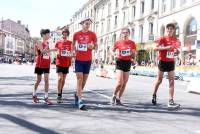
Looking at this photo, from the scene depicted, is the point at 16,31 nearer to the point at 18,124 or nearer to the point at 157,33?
the point at 157,33

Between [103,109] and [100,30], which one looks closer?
[103,109]

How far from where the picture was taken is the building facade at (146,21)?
4206 centimetres

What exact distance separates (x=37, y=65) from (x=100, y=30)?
70.9 m

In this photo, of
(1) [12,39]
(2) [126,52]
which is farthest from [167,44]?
(1) [12,39]

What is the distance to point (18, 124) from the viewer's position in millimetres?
6969

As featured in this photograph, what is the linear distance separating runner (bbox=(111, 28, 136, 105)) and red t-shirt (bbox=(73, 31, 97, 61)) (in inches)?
39.1

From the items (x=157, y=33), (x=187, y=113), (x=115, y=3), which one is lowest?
(x=187, y=113)

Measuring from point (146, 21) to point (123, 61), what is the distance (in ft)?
150

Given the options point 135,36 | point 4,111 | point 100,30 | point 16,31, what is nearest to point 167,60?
point 4,111

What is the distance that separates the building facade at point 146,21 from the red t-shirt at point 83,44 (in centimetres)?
2296

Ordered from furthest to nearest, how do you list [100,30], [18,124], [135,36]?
[100,30] < [135,36] < [18,124]

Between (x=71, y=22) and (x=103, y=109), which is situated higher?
(x=71, y=22)

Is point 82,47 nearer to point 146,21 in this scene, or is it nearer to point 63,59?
point 63,59

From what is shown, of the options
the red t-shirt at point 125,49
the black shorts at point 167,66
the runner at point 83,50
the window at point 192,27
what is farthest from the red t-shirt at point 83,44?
the window at point 192,27
